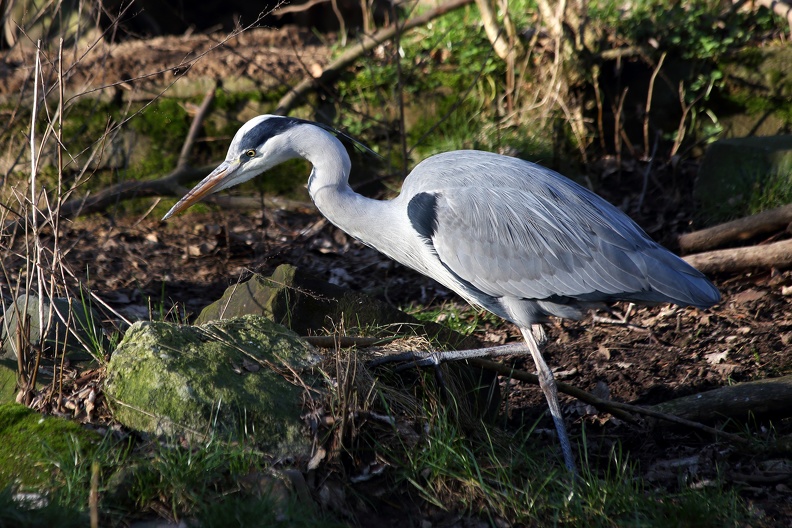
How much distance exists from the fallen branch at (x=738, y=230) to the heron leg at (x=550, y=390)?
2245 millimetres

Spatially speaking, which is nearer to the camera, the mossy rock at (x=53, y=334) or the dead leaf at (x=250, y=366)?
the dead leaf at (x=250, y=366)

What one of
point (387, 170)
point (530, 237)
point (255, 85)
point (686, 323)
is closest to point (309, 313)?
point (530, 237)

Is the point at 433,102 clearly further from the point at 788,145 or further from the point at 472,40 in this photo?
the point at 788,145

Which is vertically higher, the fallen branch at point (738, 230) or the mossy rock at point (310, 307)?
the mossy rock at point (310, 307)

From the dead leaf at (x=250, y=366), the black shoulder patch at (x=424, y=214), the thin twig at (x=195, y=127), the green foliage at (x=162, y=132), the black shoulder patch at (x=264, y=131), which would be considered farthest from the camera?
the green foliage at (x=162, y=132)

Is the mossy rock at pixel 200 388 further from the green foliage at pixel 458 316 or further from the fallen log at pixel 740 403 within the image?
the green foliage at pixel 458 316

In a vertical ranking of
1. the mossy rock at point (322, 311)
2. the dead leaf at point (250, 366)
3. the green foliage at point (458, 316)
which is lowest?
the green foliage at point (458, 316)

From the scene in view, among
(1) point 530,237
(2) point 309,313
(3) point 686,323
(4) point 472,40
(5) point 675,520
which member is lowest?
(3) point 686,323

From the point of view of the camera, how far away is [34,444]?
3.03 meters

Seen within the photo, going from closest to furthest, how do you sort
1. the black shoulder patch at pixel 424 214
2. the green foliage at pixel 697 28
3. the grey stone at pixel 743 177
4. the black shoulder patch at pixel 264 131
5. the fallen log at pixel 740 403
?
the fallen log at pixel 740 403 < the black shoulder patch at pixel 424 214 < the black shoulder patch at pixel 264 131 < the grey stone at pixel 743 177 < the green foliage at pixel 697 28

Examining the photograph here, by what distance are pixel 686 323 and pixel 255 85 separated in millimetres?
4844

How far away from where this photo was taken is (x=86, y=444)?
3029 mm

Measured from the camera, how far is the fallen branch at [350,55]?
25.4ft

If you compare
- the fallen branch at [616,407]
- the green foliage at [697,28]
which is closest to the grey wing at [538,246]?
the fallen branch at [616,407]
